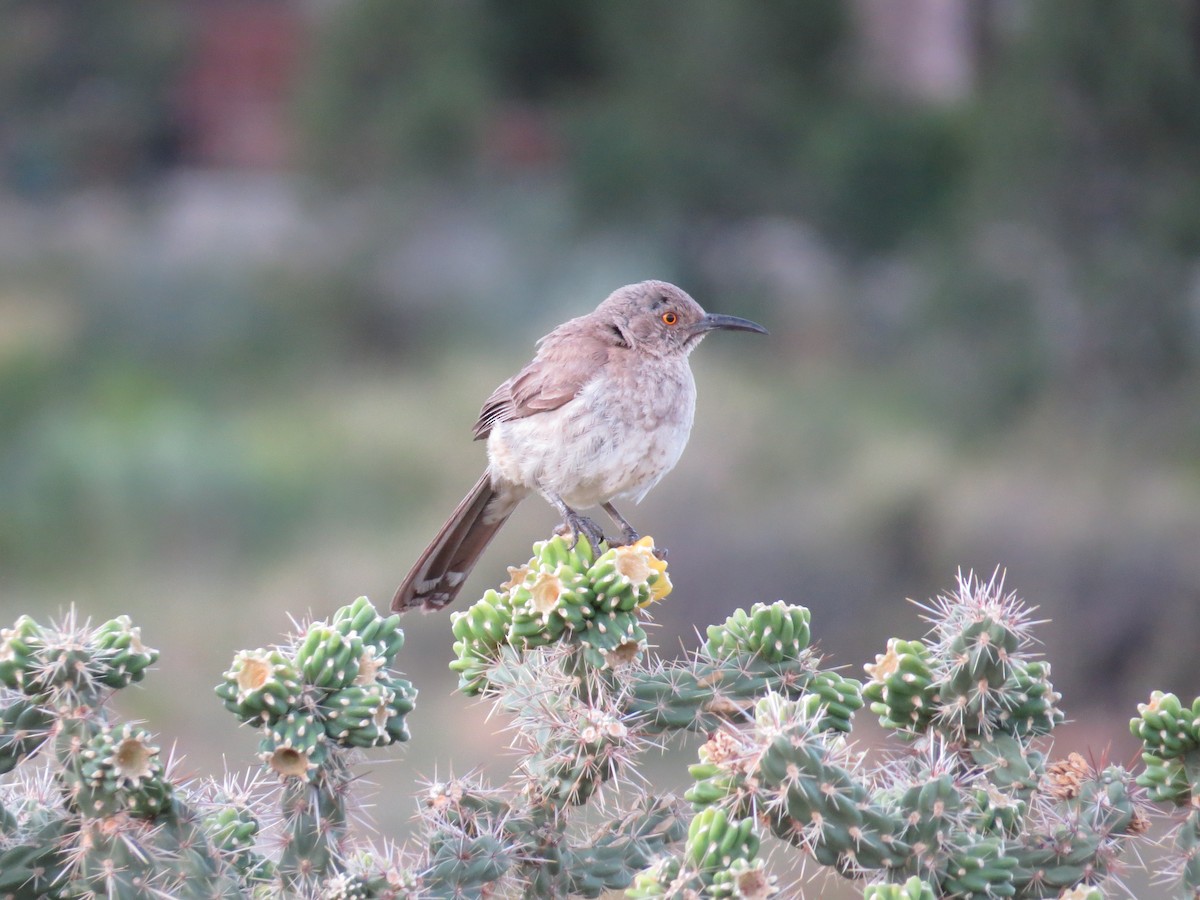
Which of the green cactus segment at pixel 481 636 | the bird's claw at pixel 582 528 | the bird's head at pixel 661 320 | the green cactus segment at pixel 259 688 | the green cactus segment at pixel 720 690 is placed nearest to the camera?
the green cactus segment at pixel 259 688

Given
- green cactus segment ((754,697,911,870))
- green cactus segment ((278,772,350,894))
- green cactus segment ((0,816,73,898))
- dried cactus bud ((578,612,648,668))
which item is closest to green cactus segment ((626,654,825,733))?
dried cactus bud ((578,612,648,668))

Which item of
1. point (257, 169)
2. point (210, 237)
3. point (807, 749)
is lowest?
point (807, 749)

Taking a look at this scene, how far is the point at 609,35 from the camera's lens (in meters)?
14.0

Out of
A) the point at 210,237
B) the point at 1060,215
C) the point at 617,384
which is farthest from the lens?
the point at 210,237

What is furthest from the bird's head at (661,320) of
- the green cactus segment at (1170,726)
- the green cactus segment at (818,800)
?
the green cactus segment at (818,800)

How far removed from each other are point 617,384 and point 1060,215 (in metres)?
7.38

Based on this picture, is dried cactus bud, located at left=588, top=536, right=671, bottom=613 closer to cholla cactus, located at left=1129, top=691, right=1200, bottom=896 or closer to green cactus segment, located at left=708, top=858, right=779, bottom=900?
green cactus segment, located at left=708, top=858, right=779, bottom=900

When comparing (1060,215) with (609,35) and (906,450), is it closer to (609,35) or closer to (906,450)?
(906,450)

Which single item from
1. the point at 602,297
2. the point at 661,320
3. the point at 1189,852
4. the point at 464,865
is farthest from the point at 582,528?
the point at 602,297

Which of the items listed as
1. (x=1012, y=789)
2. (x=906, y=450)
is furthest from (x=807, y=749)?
(x=906, y=450)

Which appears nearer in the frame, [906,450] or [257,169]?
[906,450]

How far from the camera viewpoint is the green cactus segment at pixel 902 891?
82.0 inches

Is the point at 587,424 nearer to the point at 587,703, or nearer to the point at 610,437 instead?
the point at 610,437

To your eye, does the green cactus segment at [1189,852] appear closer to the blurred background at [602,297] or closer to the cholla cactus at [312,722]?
the cholla cactus at [312,722]
